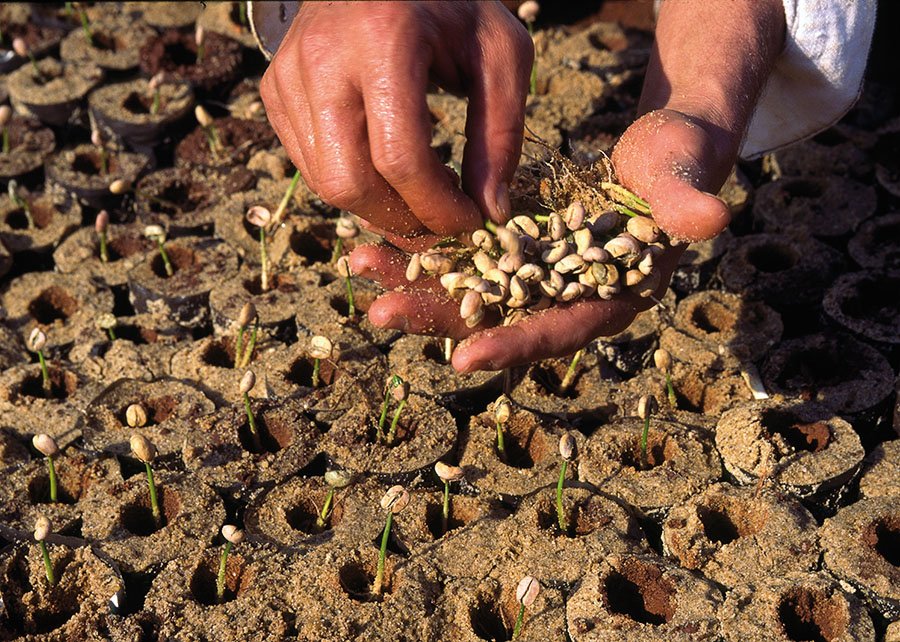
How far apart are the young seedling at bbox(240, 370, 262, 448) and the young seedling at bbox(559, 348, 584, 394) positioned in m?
0.59

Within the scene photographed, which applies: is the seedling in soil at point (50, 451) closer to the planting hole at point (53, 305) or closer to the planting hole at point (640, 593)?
the planting hole at point (53, 305)

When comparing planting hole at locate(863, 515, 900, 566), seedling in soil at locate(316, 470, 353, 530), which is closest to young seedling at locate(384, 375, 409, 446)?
seedling in soil at locate(316, 470, 353, 530)

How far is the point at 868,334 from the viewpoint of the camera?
2.15m

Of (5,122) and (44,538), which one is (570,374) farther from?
(5,122)

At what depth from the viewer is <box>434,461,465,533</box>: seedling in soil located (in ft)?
5.88

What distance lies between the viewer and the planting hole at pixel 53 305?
2.37 metres

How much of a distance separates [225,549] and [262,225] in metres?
0.78

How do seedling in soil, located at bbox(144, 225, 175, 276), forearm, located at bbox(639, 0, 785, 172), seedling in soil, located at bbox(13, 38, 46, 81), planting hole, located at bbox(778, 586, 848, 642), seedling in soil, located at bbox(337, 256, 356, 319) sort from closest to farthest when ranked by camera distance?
planting hole, located at bbox(778, 586, 848, 642) → forearm, located at bbox(639, 0, 785, 172) → seedling in soil, located at bbox(337, 256, 356, 319) → seedling in soil, located at bbox(144, 225, 175, 276) → seedling in soil, located at bbox(13, 38, 46, 81)

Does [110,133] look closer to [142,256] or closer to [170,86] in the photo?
[170,86]

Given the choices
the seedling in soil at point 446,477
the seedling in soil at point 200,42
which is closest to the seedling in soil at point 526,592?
the seedling in soil at point 446,477

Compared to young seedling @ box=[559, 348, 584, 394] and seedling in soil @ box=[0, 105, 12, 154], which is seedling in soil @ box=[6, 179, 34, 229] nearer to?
seedling in soil @ box=[0, 105, 12, 154]

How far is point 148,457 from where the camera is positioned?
1861mm

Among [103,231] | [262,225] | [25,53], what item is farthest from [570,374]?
[25,53]

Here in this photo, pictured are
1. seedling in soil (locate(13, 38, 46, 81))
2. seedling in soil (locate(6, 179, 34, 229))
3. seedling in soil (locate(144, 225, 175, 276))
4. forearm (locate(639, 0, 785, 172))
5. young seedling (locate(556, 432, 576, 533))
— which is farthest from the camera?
seedling in soil (locate(13, 38, 46, 81))
